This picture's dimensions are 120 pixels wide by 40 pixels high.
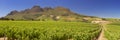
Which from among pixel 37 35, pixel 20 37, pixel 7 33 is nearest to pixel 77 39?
pixel 37 35

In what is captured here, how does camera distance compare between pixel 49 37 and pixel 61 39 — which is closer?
pixel 49 37

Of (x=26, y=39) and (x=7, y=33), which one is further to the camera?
(x=7, y=33)

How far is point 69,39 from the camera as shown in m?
43.3

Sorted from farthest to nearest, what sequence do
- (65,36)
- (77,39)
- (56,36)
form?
(65,36), (77,39), (56,36)

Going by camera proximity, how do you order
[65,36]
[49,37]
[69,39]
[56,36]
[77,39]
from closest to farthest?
[49,37]
[56,36]
[77,39]
[65,36]
[69,39]

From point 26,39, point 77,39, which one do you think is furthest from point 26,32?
point 77,39

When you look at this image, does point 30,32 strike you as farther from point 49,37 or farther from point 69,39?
point 69,39

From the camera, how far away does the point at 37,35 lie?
36.9 meters

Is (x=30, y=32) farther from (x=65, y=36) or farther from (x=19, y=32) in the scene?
(x=65, y=36)

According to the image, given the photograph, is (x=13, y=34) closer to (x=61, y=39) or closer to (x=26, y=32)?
(x=26, y=32)

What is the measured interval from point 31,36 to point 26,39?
278 cm

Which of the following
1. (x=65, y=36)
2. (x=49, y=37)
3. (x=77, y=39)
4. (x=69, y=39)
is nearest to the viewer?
(x=49, y=37)

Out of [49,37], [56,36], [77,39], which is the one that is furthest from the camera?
[77,39]

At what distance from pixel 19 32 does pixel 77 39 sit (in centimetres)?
805
